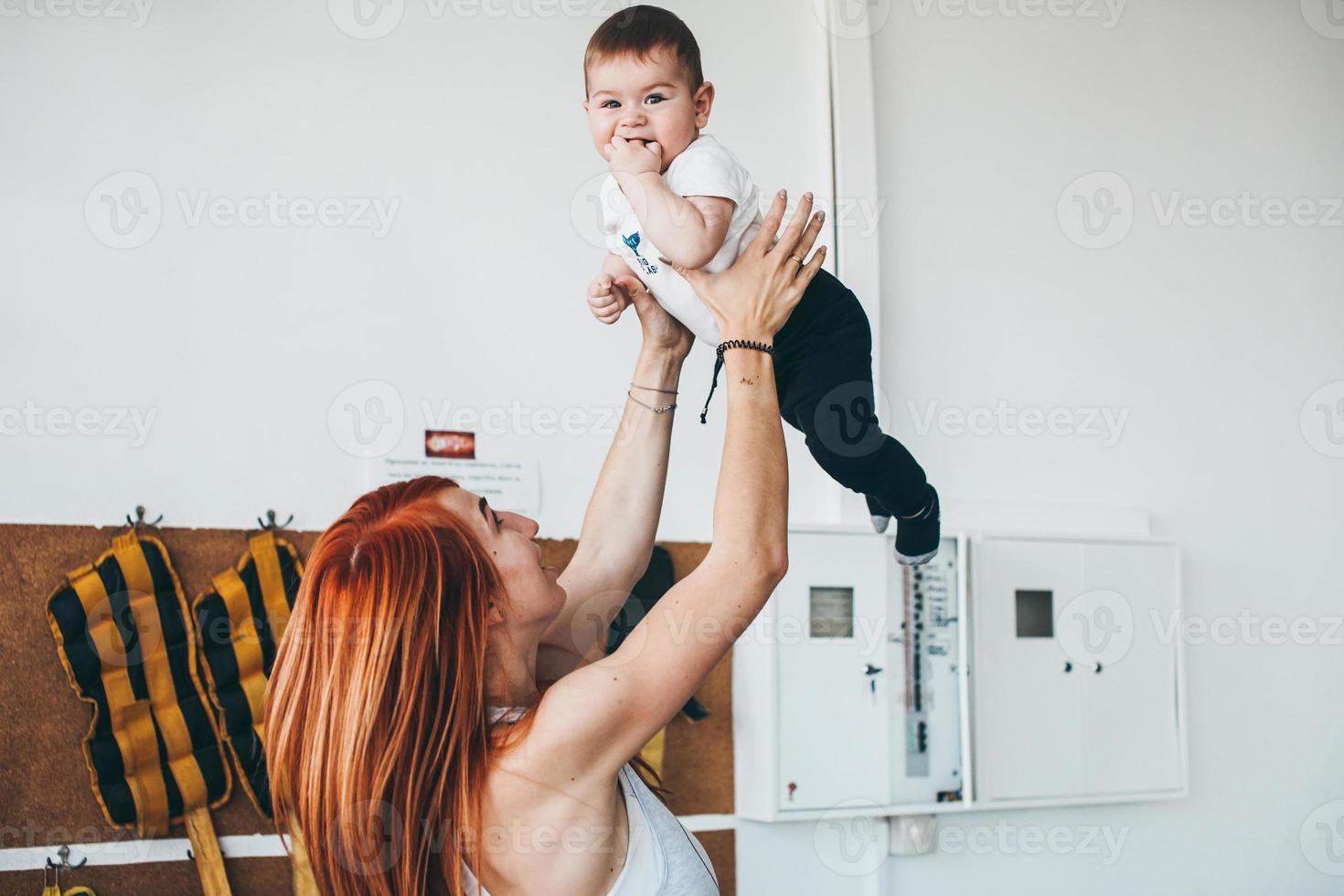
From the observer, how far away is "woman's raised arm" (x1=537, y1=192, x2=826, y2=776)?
1352 millimetres

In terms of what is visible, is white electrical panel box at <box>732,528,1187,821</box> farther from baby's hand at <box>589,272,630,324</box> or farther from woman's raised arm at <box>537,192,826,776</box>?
woman's raised arm at <box>537,192,826,776</box>

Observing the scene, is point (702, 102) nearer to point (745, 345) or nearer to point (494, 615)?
point (745, 345)

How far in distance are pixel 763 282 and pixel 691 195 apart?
155 millimetres

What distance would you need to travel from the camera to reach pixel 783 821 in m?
3.13

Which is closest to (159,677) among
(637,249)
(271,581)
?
(271,581)

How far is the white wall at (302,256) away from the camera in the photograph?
2.77 m

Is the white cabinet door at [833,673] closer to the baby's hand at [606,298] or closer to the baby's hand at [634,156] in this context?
the baby's hand at [606,298]

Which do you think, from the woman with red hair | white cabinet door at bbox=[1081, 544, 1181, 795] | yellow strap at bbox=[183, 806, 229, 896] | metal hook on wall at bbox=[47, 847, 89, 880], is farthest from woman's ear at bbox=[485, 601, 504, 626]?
white cabinet door at bbox=[1081, 544, 1181, 795]

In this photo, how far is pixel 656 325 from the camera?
180 centimetres

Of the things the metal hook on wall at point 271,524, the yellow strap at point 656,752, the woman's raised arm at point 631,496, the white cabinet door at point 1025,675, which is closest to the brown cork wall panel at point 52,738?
the metal hook on wall at point 271,524

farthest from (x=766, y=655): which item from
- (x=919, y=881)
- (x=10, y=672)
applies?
(x=10, y=672)

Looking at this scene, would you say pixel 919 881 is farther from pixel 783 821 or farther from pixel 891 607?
pixel 891 607

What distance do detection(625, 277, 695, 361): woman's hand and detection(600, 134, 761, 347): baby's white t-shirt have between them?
2.1 inches

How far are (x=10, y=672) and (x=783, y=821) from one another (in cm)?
187
